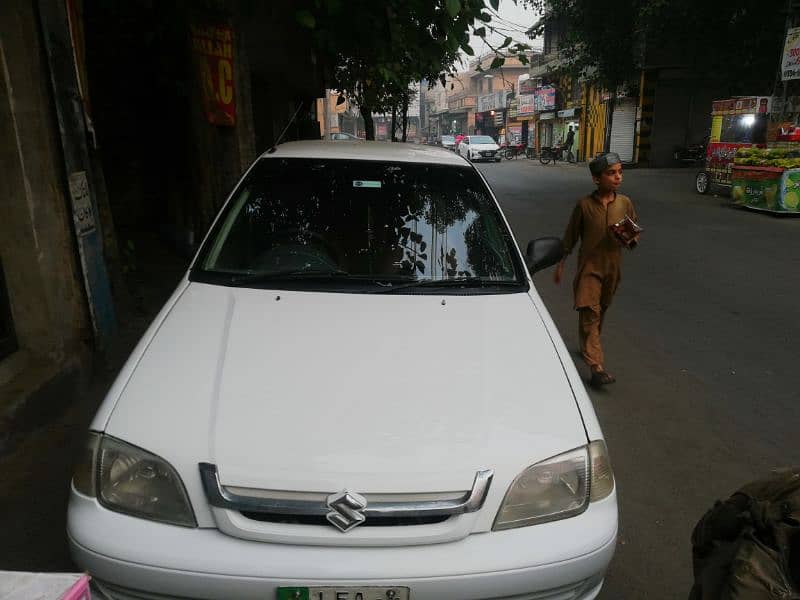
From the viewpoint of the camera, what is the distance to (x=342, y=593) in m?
1.70

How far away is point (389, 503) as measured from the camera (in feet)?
5.82

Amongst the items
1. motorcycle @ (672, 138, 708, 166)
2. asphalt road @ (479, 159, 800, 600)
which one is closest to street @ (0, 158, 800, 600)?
asphalt road @ (479, 159, 800, 600)

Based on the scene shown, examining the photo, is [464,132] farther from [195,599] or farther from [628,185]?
[195,599]

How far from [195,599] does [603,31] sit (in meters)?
26.7

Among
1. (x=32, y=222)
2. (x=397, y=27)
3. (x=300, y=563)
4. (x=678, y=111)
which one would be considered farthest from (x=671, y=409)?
(x=678, y=111)

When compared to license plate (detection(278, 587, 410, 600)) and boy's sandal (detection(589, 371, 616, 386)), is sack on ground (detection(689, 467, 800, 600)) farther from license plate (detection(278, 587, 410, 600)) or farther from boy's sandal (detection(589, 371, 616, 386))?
boy's sandal (detection(589, 371, 616, 386))

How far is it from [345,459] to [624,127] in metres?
30.7

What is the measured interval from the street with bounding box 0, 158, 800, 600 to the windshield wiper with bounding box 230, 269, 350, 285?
40.1 inches

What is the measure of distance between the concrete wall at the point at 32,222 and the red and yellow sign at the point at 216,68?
141 cm

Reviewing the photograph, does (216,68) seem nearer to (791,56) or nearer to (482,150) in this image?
(791,56)

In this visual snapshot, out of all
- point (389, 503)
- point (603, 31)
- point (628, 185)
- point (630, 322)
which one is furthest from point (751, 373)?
point (603, 31)

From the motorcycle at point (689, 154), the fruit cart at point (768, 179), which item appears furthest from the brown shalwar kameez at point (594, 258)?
the motorcycle at point (689, 154)

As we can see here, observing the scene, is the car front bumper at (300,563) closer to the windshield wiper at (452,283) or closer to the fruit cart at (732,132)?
the windshield wiper at (452,283)

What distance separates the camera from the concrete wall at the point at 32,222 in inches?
145
